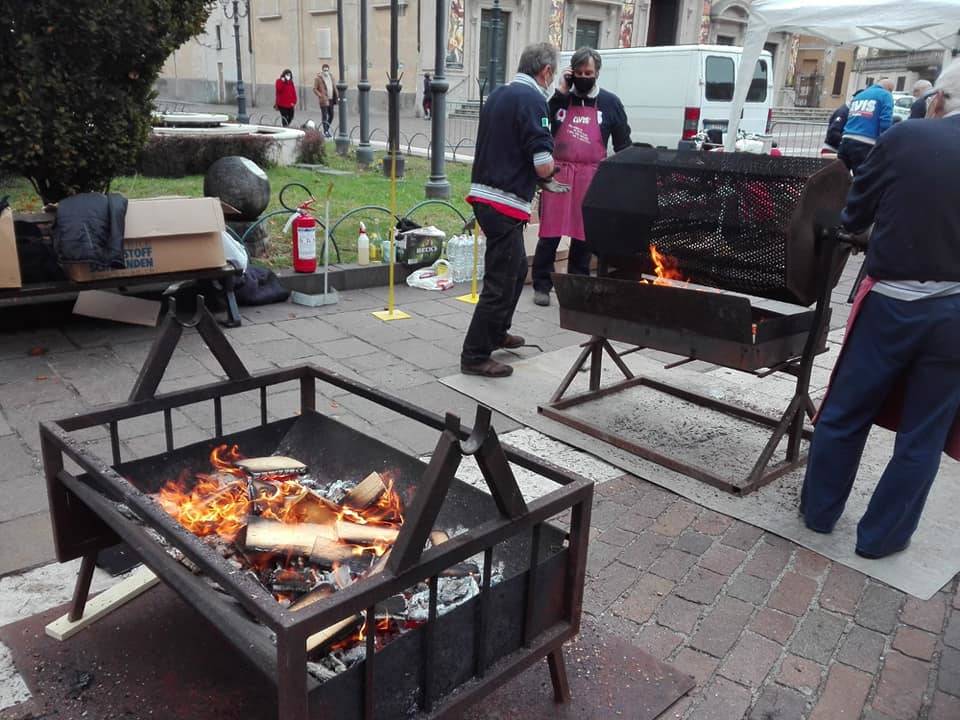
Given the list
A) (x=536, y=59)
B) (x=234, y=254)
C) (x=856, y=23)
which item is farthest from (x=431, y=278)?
(x=856, y=23)

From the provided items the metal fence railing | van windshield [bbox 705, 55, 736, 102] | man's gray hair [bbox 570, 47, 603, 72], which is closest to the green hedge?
man's gray hair [bbox 570, 47, 603, 72]

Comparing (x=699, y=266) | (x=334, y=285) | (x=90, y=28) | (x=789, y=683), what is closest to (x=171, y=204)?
(x=90, y=28)

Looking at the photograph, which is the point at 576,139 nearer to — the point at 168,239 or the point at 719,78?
the point at 168,239

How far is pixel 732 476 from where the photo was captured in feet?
12.6

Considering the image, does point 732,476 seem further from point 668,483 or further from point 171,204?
point 171,204

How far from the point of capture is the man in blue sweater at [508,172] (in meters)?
4.57

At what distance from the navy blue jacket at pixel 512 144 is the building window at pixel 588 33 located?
30.1 metres

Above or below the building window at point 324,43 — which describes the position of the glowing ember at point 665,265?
below

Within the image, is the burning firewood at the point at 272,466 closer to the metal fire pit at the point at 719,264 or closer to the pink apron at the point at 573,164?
the metal fire pit at the point at 719,264

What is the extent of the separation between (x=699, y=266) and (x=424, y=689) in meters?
2.71

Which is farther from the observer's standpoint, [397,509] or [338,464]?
[338,464]

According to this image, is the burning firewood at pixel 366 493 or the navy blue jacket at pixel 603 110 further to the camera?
the navy blue jacket at pixel 603 110

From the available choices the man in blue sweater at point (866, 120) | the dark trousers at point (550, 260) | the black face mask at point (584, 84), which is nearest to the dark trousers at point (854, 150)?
the man in blue sweater at point (866, 120)

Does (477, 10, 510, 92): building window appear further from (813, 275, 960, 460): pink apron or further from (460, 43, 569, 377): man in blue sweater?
(813, 275, 960, 460): pink apron
